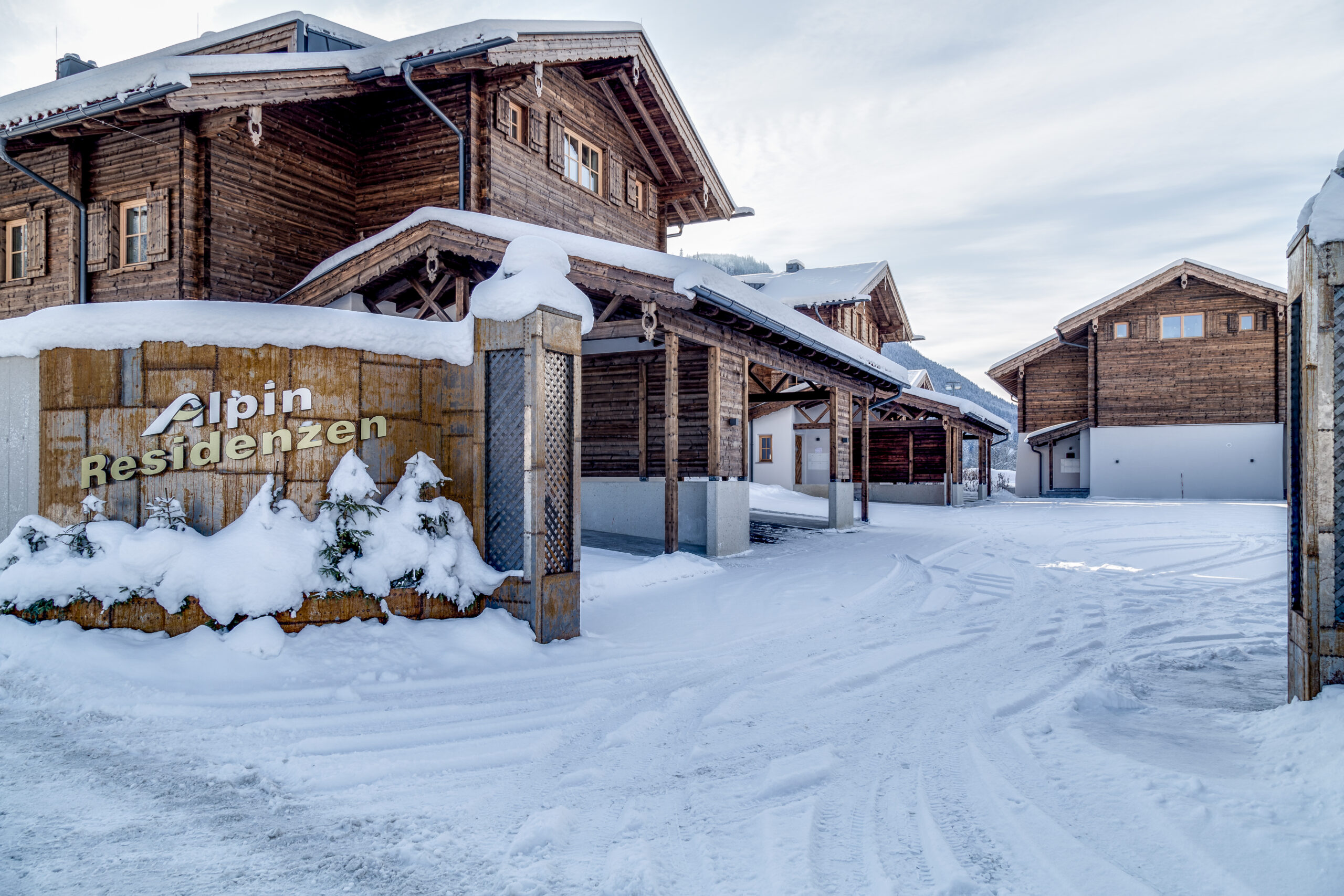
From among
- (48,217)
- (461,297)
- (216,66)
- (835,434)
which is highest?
(216,66)

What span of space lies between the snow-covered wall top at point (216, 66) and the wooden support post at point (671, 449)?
5.19 m

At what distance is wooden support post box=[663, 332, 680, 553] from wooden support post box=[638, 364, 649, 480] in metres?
2.69

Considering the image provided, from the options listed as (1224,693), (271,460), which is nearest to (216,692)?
(271,460)

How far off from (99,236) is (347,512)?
9.90m

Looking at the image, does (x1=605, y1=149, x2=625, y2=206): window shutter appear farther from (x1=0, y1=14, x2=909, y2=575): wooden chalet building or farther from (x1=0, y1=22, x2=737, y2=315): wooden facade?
(x1=0, y1=22, x2=737, y2=315): wooden facade

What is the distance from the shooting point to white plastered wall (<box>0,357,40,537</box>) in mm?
6066

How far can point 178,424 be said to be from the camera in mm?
5879

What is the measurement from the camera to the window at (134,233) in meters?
11.8

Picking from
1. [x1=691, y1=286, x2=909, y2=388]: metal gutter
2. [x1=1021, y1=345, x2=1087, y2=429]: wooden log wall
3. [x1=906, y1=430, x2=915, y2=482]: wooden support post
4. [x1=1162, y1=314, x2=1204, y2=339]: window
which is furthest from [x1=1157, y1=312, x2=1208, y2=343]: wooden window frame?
[x1=691, y1=286, x2=909, y2=388]: metal gutter

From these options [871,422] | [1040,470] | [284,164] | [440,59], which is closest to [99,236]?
[284,164]

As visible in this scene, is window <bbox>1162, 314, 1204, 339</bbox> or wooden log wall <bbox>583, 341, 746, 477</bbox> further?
window <bbox>1162, 314, 1204, 339</bbox>

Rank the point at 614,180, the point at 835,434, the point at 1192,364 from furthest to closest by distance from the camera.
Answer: the point at 1192,364, the point at 835,434, the point at 614,180

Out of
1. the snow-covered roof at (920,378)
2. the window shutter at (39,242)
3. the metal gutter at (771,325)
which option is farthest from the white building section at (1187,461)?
→ the window shutter at (39,242)

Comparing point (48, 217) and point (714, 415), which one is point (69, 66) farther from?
point (714, 415)
